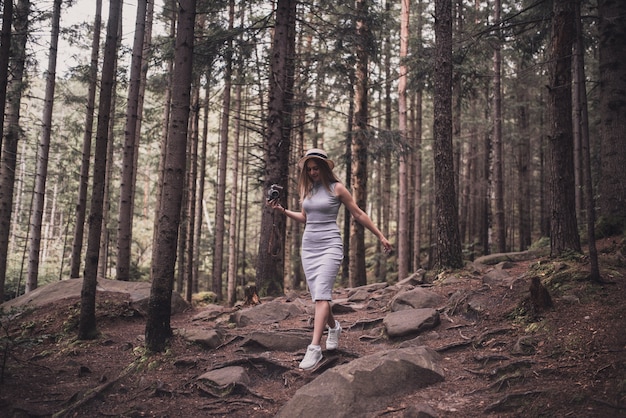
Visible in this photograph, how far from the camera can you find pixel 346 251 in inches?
904

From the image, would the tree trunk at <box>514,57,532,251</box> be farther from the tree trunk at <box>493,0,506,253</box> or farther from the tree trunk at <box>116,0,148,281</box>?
the tree trunk at <box>116,0,148,281</box>

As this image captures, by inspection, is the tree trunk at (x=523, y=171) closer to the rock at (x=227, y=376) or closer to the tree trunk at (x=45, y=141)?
the rock at (x=227, y=376)

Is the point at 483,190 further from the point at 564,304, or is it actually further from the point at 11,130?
the point at 11,130

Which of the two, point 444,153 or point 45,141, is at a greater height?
point 45,141

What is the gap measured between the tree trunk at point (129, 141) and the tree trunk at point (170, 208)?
4746mm

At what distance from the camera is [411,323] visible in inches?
237

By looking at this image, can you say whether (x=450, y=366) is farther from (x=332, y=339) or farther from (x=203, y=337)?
(x=203, y=337)

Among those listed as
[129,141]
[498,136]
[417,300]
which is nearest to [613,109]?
[417,300]

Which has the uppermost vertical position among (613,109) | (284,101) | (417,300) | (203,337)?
(284,101)

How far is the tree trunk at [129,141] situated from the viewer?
390 inches

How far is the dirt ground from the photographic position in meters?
3.60

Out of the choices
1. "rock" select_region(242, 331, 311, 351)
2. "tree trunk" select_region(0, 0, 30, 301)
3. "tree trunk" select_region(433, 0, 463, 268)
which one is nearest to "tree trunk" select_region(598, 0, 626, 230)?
"tree trunk" select_region(433, 0, 463, 268)

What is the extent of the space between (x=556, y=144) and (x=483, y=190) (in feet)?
50.8

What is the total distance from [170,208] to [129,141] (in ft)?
18.9
